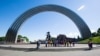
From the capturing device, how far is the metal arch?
4916 centimetres

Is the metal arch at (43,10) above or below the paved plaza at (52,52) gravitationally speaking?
above

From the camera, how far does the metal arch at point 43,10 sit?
49.2 m

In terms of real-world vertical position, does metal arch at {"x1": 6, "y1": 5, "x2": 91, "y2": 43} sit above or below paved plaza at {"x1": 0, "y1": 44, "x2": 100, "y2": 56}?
above

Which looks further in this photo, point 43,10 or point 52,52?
point 43,10

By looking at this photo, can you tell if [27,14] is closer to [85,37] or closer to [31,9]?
[31,9]

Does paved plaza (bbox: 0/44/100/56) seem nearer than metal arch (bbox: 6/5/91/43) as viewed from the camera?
Yes

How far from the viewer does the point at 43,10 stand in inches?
1943

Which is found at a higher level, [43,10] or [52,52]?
[43,10]

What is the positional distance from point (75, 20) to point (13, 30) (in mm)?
18790

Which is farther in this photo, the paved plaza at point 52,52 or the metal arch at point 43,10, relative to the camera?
the metal arch at point 43,10

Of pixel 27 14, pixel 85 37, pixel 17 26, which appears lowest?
pixel 85 37

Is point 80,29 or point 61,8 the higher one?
point 61,8

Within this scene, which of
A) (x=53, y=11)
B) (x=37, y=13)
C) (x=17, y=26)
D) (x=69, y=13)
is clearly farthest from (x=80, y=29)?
(x=17, y=26)

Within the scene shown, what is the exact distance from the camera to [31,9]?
163 feet
